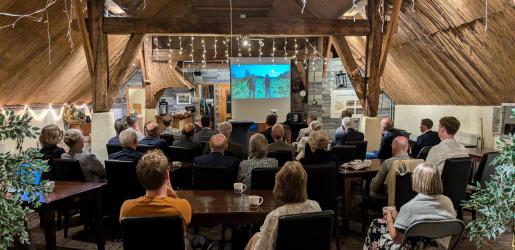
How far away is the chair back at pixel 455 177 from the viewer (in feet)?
12.5

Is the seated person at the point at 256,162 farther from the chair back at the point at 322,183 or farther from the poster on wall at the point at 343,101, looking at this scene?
the poster on wall at the point at 343,101

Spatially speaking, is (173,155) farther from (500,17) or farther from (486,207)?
(500,17)

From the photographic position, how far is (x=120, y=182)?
395 cm

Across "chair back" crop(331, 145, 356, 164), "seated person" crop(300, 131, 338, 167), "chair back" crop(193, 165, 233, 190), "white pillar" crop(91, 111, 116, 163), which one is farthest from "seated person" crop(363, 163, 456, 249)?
"white pillar" crop(91, 111, 116, 163)

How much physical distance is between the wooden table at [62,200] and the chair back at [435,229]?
2772mm

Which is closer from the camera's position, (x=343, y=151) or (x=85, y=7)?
(x=343, y=151)

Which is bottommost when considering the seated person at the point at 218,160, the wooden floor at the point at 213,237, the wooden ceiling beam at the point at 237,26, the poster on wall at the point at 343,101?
the wooden floor at the point at 213,237

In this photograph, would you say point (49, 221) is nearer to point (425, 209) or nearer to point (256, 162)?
point (256, 162)

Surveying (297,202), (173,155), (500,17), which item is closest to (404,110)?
(500,17)

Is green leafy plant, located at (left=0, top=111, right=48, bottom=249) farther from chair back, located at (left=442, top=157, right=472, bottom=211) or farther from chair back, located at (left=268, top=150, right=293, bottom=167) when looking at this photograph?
chair back, located at (left=442, top=157, right=472, bottom=211)

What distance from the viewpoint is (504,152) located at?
2105mm

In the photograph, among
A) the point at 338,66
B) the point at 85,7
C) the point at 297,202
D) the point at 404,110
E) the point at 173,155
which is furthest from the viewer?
the point at 338,66

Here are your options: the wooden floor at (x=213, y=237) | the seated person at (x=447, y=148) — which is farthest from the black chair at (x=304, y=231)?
the seated person at (x=447, y=148)

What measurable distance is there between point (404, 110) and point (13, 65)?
929 cm
